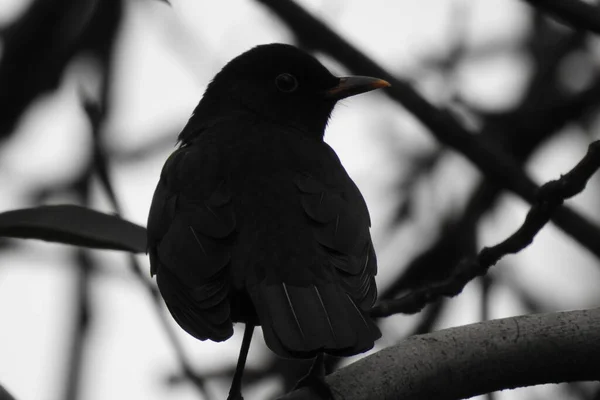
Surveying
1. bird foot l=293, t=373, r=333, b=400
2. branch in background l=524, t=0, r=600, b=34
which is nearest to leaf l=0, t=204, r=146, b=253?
bird foot l=293, t=373, r=333, b=400

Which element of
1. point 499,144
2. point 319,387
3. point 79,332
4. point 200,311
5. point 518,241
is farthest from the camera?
point 499,144

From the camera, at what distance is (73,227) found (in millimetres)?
4598

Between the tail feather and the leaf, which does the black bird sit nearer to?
the tail feather

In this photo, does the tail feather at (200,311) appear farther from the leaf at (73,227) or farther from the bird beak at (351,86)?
the bird beak at (351,86)

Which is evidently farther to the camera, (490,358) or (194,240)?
(194,240)

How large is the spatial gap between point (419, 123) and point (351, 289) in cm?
146

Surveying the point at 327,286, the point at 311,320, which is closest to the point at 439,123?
the point at 327,286

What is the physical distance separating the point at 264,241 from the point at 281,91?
191 centimetres

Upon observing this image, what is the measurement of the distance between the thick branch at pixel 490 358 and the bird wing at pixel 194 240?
582 millimetres

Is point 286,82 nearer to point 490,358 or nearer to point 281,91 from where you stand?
point 281,91

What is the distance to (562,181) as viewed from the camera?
433cm

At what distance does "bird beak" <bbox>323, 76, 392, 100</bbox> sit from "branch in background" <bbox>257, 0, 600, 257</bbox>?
0.43 ft

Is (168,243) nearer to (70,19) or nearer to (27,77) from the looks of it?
(27,77)

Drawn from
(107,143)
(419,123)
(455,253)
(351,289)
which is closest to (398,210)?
(455,253)
